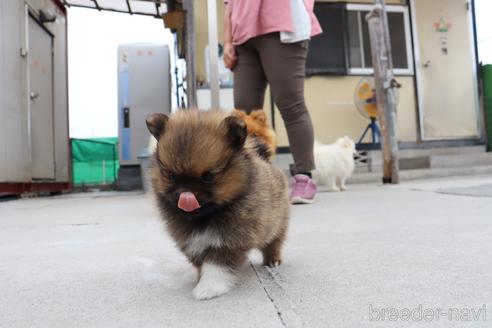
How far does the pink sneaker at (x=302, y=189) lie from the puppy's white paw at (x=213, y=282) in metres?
2.20

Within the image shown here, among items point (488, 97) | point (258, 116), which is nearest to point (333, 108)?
point (488, 97)

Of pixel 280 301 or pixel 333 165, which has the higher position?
pixel 333 165

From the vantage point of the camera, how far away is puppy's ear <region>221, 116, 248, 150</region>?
1.20 metres

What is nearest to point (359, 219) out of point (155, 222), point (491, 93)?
point (155, 222)

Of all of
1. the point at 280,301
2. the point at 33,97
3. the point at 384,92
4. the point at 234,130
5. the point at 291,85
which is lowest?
the point at 280,301

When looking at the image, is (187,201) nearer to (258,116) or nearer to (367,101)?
(258,116)

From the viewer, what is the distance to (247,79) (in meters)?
3.28

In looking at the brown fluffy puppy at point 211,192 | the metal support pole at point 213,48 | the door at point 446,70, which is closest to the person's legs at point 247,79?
the metal support pole at point 213,48

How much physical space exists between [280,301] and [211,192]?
0.31m

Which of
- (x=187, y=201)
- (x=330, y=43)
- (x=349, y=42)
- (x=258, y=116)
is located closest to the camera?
(x=187, y=201)

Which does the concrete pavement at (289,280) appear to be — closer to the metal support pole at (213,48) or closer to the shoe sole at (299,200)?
the shoe sole at (299,200)

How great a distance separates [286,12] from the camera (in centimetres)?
308

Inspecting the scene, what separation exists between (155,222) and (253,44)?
56.8 inches

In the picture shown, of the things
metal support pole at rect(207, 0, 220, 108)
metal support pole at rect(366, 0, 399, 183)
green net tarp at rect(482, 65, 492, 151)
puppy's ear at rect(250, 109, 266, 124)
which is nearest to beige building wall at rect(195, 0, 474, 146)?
green net tarp at rect(482, 65, 492, 151)
